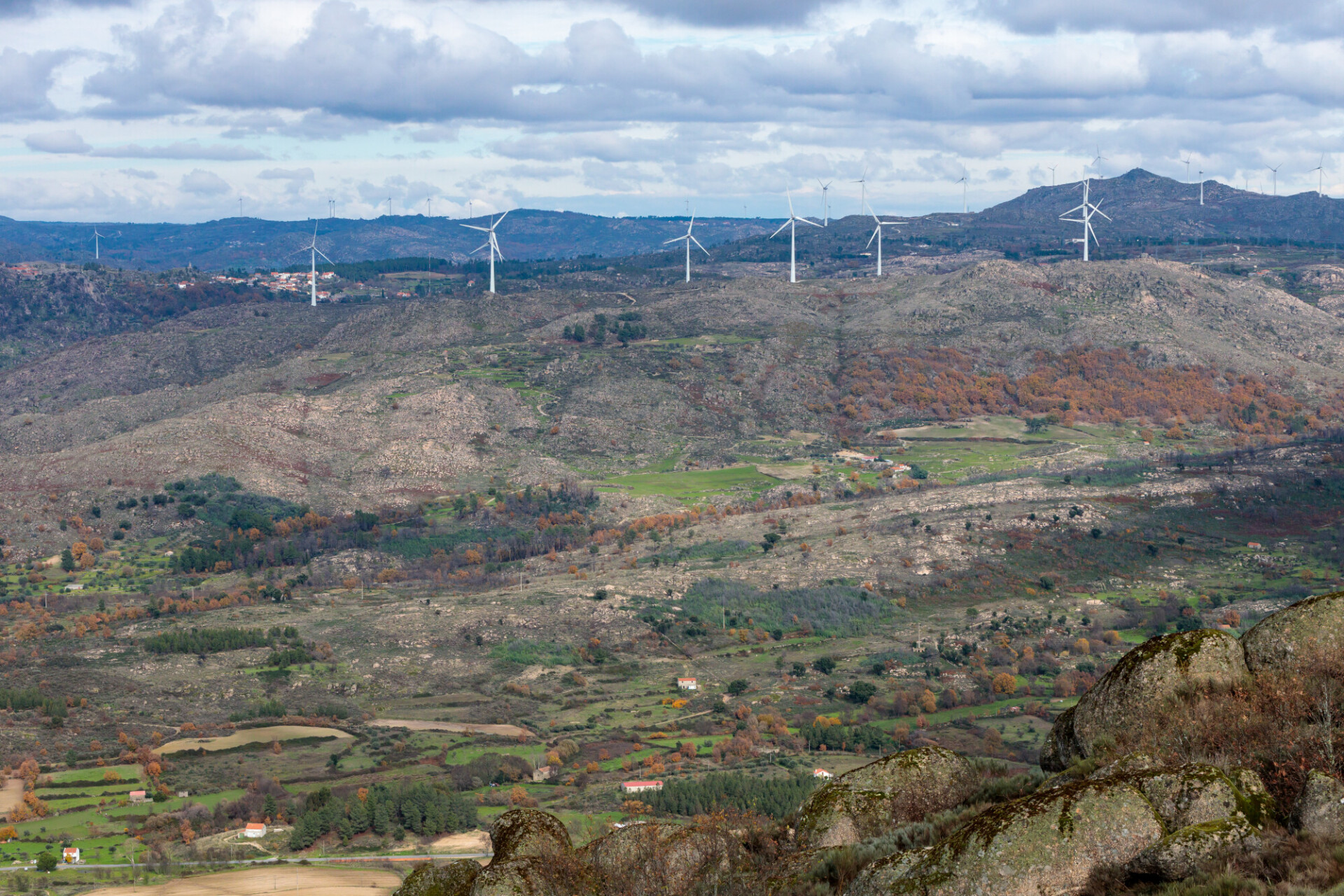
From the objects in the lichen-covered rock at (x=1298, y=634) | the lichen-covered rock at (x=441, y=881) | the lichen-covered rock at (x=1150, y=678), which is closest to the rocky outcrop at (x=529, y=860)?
the lichen-covered rock at (x=441, y=881)

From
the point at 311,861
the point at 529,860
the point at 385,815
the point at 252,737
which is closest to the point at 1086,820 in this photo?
the point at 529,860

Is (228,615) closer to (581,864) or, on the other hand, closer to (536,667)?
(536,667)

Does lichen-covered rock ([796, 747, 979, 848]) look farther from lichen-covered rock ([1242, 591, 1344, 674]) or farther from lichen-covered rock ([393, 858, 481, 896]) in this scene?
lichen-covered rock ([393, 858, 481, 896])

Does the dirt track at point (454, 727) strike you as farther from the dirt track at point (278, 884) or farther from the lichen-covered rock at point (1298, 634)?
the lichen-covered rock at point (1298, 634)

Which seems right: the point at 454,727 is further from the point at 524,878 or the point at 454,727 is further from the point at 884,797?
the point at 884,797

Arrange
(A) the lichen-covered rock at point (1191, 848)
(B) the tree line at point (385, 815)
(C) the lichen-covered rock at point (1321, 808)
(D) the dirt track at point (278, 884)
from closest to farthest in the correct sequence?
(C) the lichen-covered rock at point (1321, 808)
(A) the lichen-covered rock at point (1191, 848)
(D) the dirt track at point (278, 884)
(B) the tree line at point (385, 815)

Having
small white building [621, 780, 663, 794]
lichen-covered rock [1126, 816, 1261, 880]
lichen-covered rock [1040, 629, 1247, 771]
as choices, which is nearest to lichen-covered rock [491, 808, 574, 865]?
lichen-covered rock [1040, 629, 1247, 771]

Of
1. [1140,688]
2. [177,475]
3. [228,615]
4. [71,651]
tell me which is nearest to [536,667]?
[228,615]
